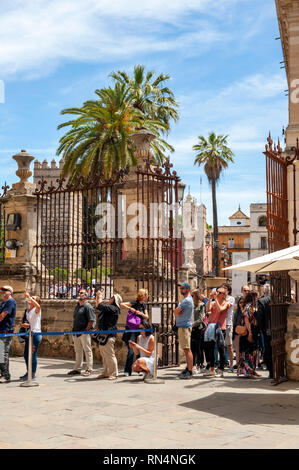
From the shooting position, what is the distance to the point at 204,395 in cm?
825

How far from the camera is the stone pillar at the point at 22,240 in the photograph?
13.4 metres

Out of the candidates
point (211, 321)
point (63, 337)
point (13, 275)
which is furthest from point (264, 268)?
point (13, 275)

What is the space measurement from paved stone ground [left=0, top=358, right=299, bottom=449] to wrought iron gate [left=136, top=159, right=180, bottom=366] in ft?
5.33

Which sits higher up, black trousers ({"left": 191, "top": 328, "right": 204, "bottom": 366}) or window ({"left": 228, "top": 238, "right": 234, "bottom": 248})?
window ({"left": 228, "top": 238, "right": 234, "bottom": 248})

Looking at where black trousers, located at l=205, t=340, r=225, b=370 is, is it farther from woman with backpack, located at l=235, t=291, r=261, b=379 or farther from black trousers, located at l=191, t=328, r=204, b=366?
black trousers, located at l=191, t=328, r=204, b=366

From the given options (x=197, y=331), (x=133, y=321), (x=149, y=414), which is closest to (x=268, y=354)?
(x=197, y=331)

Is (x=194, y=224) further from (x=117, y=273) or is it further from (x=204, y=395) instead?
(x=204, y=395)

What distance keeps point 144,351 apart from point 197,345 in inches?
58.2

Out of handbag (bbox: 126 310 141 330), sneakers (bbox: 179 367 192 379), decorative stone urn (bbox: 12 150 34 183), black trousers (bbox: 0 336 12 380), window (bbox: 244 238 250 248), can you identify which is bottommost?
sneakers (bbox: 179 367 192 379)

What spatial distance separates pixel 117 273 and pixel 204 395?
4082 mm

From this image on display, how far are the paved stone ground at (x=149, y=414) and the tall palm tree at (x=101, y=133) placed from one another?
46.5ft

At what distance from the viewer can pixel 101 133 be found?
24172 millimetres

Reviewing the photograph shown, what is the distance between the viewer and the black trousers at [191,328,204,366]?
428 inches

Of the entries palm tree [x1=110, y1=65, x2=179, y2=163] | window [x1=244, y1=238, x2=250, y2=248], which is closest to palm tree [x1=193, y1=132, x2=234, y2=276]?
palm tree [x1=110, y1=65, x2=179, y2=163]
